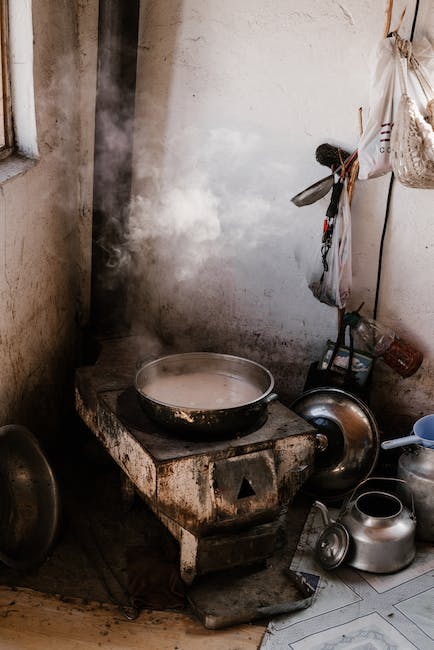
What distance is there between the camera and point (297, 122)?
394 cm

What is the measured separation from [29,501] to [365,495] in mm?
1843

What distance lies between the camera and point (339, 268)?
387 cm

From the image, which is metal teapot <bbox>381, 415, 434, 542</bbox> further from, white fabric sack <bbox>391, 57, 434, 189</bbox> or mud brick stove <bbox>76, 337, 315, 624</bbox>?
white fabric sack <bbox>391, 57, 434, 189</bbox>

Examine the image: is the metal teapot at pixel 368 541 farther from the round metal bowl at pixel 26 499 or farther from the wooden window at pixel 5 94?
the wooden window at pixel 5 94

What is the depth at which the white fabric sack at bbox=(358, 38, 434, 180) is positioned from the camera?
333cm

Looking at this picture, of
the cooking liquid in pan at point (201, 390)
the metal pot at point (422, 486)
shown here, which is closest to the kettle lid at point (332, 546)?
the metal pot at point (422, 486)

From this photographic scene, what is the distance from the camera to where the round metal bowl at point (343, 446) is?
382 centimetres

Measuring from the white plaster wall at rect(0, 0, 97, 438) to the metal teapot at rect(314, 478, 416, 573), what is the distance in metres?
1.89

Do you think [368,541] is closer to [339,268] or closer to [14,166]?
[339,268]

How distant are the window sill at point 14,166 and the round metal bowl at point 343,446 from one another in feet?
7.22

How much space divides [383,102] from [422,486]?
83.9 inches

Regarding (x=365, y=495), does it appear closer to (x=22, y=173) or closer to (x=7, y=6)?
(x=22, y=173)

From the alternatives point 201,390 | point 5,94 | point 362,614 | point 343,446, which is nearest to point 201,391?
point 201,390

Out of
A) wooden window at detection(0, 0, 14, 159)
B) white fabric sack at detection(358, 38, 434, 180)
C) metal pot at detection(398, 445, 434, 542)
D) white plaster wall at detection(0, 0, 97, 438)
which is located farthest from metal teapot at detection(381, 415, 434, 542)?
wooden window at detection(0, 0, 14, 159)
